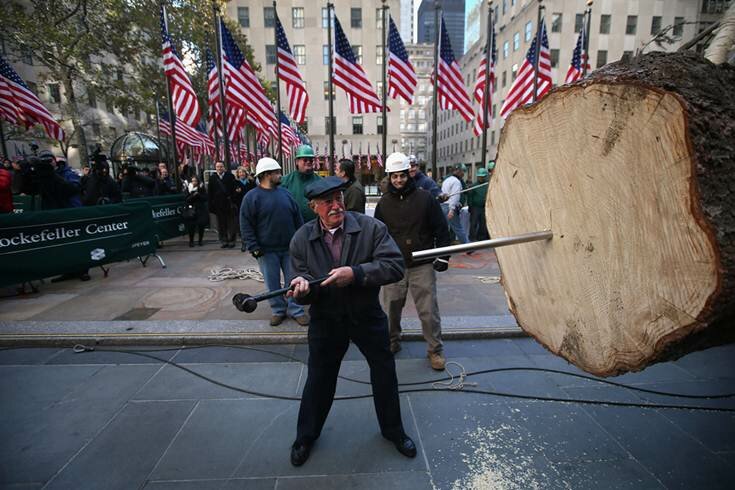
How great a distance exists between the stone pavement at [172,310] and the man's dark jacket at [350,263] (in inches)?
79.6

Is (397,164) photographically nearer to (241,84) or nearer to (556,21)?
(241,84)

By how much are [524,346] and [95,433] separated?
4.02m

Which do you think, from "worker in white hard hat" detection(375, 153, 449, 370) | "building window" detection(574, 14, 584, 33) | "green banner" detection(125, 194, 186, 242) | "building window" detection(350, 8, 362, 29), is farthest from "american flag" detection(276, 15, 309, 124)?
"building window" detection(574, 14, 584, 33)

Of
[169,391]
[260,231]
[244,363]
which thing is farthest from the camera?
[260,231]

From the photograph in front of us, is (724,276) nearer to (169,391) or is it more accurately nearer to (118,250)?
(169,391)

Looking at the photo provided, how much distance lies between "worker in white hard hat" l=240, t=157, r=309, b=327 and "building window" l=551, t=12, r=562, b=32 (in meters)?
40.1

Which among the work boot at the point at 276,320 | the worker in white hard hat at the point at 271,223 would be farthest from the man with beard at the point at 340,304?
the work boot at the point at 276,320

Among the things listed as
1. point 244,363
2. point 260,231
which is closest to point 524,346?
point 244,363

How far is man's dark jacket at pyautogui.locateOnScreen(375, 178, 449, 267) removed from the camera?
3.53 meters

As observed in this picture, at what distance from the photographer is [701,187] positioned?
1151 mm

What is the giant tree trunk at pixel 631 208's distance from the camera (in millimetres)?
1163

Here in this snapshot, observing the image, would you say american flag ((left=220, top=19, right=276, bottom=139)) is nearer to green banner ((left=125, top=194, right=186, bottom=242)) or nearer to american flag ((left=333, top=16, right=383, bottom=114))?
american flag ((left=333, top=16, right=383, bottom=114))

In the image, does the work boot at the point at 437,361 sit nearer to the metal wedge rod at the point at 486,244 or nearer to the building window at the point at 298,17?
the metal wedge rod at the point at 486,244

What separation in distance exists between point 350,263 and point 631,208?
1.49 meters
